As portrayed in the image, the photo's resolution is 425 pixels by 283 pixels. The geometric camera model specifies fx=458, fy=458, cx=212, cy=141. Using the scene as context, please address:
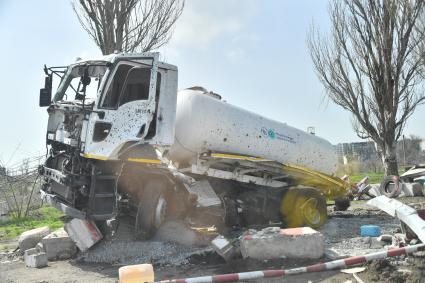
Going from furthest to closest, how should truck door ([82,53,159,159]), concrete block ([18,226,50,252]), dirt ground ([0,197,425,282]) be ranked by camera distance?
concrete block ([18,226,50,252]) → truck door ([82,53,159,159]) → dirt ground ([0,197,425,282])

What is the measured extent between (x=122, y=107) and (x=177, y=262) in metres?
2.62

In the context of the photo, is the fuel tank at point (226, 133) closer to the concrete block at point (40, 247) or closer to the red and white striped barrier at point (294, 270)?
the concrete block at point (40, 247)

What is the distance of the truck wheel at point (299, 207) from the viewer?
10.2 m

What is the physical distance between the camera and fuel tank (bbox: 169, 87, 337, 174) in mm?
8617

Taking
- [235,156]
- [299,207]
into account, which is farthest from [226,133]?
[299,207]

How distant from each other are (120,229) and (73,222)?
2.77ft

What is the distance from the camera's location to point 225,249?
6824 millimetres

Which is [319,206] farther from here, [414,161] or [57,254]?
[414,161]

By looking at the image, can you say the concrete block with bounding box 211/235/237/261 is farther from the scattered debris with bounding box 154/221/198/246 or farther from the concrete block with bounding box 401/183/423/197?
the concrete block with bounding box 401/183/423/197

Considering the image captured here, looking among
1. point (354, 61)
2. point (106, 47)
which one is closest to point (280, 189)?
point (106, 47)

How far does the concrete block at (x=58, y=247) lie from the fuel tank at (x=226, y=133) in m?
2.45

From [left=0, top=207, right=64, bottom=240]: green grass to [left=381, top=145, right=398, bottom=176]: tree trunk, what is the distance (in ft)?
39.1

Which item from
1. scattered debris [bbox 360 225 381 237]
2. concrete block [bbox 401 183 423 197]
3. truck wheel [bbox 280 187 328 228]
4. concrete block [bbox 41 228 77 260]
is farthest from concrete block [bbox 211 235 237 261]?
concrete block [bbox 401 183 423 197]

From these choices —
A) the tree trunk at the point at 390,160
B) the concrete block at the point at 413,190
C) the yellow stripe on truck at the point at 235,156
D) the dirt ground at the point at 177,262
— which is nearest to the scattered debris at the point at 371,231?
the dirt ground at the point at 177,262
